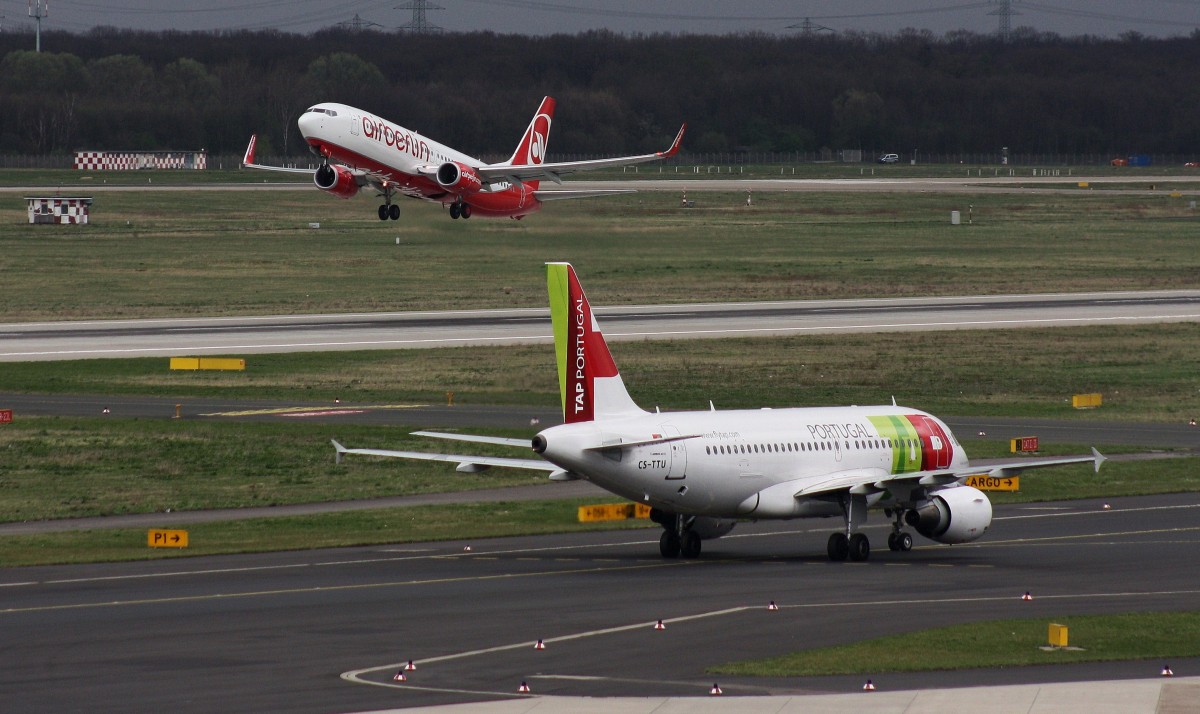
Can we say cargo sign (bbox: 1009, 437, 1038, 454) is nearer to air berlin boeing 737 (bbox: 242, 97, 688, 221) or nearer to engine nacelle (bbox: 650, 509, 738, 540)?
air berlin boeing 737 (bbox: 242, 97, 688, 221)

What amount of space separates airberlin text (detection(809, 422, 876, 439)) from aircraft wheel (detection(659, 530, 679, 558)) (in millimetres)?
4854

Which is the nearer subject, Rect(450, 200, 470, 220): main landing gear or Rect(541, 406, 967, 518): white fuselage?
Rect(541, 406, 967, 518): white fuselage

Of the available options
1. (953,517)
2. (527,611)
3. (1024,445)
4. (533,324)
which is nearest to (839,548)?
(953,517)

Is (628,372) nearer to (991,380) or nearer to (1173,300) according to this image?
(991,380)

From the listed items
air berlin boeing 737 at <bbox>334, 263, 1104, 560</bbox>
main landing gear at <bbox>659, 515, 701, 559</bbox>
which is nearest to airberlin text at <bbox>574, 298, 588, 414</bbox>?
air berlin boeing 737 at <bbox>334, 263, 1104, 560</bbox>

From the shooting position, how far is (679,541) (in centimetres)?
4475

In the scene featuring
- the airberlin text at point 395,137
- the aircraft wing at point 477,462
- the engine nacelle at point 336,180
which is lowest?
the aircraft wing at point 477,462

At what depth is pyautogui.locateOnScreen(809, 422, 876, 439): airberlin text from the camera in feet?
151

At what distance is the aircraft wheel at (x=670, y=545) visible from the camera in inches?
1762

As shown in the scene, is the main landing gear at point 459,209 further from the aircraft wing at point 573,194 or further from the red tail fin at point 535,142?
the aircraft wing at point 573,194

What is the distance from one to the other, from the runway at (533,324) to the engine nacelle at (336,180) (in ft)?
40.0

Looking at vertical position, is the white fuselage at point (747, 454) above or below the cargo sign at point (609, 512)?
above

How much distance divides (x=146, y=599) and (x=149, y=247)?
109m

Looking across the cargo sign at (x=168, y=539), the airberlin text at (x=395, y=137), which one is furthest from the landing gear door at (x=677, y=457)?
the airberlin text at (x=395, y=137)
